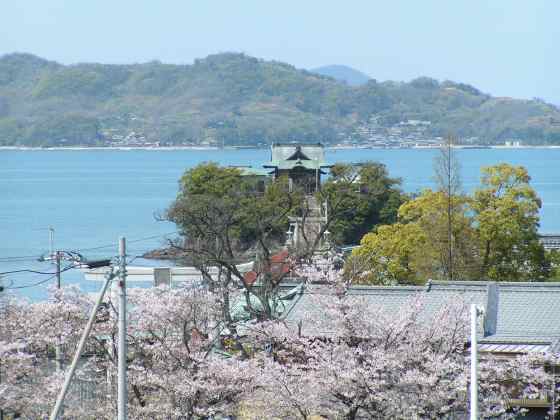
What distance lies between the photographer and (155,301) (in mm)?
16109

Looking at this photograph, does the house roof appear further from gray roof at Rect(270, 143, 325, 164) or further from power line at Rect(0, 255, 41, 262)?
power line at Rect(0, 255, 41, 262)

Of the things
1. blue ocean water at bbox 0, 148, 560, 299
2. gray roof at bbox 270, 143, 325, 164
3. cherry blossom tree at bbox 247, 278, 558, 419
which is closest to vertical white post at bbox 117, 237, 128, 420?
cherry blossom tree at bbox 247, 278, 558, 419

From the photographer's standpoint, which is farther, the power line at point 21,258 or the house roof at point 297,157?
the house roof at point 297,157

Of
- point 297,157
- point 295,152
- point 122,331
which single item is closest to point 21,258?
point 297,157

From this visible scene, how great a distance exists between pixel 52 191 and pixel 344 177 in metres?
72.6

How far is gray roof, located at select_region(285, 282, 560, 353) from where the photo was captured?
18.3 m

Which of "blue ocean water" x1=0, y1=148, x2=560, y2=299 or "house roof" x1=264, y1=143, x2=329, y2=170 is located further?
"house roof" x1=264, y1=143, x2=329, y2=170

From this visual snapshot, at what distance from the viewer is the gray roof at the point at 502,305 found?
60.2 feet

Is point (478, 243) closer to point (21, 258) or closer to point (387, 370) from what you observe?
point (387, 370)

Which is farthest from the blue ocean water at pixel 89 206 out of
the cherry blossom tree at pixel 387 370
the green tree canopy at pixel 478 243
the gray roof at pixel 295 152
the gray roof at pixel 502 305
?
the green tree canopy at pixel 478 243

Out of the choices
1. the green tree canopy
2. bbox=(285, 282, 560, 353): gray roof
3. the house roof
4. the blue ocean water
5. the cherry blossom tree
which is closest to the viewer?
the cherry blossom tree

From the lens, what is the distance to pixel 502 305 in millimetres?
19438

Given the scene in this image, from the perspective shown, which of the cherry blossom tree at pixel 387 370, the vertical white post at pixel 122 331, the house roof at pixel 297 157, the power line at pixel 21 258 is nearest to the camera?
the vertical white post at pixel 122 331

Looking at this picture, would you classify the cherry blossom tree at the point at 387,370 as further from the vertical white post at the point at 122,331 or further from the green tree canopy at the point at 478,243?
the green tree canopy at the point at 478,243
